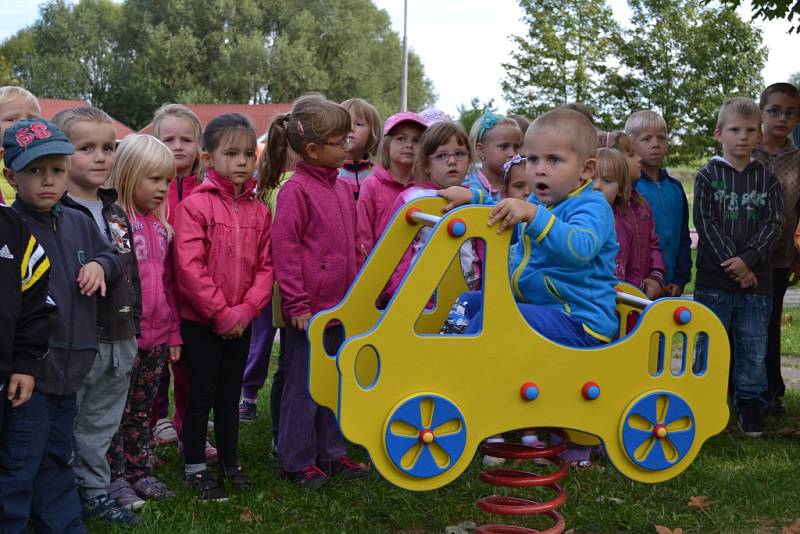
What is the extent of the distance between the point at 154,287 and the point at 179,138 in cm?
140

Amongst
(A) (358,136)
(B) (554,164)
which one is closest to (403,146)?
(A) (358,136)

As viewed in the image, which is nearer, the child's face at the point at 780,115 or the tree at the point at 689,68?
the child's face at the point at 780,115

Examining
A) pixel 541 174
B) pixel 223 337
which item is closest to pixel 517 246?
pixel 541 174

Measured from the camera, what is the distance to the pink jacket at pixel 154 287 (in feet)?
14.5

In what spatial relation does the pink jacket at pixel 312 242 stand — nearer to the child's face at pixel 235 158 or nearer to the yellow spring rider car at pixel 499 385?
the child's face at pixel 235 158

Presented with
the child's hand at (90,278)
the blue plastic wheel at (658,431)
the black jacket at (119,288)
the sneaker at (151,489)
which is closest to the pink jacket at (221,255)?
the black jacket at (119,288)

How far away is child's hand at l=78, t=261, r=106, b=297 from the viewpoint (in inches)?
145

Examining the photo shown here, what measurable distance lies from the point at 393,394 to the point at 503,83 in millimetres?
27982

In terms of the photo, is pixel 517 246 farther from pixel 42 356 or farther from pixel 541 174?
pixel 42 356

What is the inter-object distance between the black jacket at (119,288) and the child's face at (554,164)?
72.2 inches

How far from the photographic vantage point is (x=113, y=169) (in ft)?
14.8

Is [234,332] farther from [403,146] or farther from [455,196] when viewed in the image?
[403,146]

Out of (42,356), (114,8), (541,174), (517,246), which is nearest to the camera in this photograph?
(42,356)

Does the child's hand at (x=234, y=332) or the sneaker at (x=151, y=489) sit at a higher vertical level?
the child's hand at (x=234, y=332)
